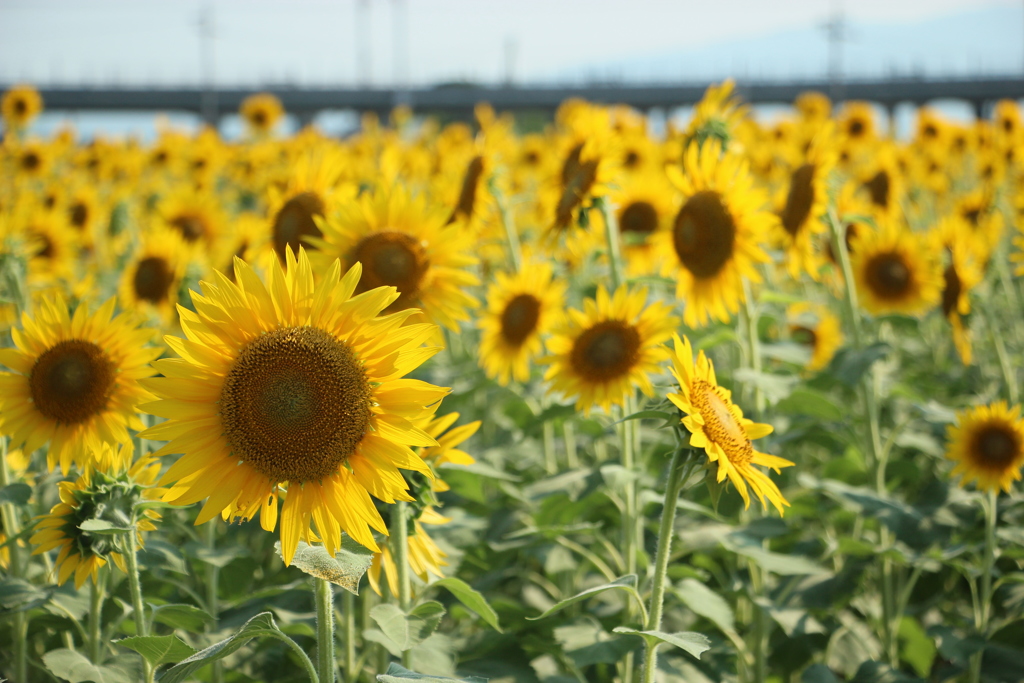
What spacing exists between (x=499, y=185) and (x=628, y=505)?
202 cm

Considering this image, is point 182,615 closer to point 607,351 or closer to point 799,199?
point 607,351

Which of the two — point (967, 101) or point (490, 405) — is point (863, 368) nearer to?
point (490, 405)

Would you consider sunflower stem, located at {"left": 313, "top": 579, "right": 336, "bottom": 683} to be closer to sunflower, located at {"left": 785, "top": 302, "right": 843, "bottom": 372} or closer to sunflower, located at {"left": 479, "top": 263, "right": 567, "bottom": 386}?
sunflower, located at {"left": 479, "top": 263, "right": 567, "bottom": 386}

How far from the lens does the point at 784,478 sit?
383 cm

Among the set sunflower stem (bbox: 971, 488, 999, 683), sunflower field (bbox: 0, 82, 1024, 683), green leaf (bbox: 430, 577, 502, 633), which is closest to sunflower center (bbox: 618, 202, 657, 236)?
sunflower field (bbox: 0, 82, 1024, 683)

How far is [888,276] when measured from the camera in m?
4.82

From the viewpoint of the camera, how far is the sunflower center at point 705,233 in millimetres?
3439

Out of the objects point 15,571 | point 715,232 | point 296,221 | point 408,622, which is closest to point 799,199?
point 715,232

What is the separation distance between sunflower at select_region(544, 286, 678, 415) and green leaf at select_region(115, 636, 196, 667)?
1646mm

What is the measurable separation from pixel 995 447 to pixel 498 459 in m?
1.97

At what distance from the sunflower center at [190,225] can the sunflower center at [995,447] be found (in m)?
4.96

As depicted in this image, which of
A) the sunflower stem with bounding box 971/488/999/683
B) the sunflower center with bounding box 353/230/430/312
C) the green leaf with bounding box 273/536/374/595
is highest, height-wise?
the sunflower center with bounding box 353/230/430/312

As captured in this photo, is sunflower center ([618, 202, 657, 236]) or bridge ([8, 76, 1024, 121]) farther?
bridge ([8, 76, 1024, 121])

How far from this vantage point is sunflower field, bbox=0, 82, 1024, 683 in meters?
1.76
